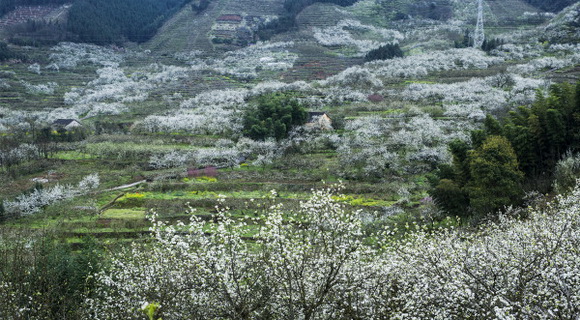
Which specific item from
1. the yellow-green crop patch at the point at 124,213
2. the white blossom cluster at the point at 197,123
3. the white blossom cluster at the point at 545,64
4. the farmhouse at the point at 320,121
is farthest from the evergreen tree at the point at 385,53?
the yellow-green crop patch at the point at 124,213

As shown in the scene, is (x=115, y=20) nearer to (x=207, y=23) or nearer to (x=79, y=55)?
A: (x=207, y=23)

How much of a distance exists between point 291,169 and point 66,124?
36.9 metres

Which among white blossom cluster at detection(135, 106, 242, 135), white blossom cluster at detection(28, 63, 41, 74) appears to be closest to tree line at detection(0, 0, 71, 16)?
white blossom cluster at detection(28, 63, 41, 74)

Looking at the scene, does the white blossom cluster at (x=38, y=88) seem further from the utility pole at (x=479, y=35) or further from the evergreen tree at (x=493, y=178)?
the utility pole at (x=479, y=35)

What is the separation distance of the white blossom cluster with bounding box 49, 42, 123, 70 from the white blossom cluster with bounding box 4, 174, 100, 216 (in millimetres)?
72357

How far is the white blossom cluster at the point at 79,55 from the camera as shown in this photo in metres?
101

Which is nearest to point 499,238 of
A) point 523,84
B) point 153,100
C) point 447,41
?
point 523,84

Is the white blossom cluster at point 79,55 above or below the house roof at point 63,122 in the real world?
above

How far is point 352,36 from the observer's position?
11956cm

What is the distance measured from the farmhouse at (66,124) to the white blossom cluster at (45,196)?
75.3 feet

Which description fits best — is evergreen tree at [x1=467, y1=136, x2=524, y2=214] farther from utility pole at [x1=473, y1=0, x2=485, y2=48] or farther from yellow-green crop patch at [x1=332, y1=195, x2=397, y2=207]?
utility pole at [x1=473, y1=0, x2=485, y2=48]

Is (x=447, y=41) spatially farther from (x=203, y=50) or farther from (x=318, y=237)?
(x=318, y=237)

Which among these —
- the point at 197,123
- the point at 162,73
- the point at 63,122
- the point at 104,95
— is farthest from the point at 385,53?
the point at 63,122

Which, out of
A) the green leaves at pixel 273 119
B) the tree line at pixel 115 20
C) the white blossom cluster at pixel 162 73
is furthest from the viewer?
the tree line at pixel 115 20
